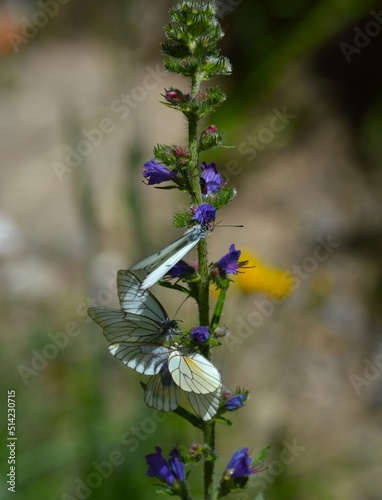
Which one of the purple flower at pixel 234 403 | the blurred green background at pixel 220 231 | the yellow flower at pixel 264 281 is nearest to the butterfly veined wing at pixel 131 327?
the purple flower at pixel 234 403

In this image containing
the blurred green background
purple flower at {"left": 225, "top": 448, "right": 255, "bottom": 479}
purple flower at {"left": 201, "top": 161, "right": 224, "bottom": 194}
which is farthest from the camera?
the blurred green background

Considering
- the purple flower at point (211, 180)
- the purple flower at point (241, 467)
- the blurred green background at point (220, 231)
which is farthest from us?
the blurred green background at point (220, 231)

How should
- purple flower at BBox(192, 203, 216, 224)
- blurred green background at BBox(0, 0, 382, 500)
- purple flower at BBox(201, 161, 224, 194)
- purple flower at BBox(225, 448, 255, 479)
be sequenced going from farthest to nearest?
blurred green background at BBox(0, 0, 382, 500) → purple flower at BBox(225, 448, 255, 479) → purple flower at BBox(201, 161, 224, 194) → purple flower at BBox(192, 203, 216, 224)

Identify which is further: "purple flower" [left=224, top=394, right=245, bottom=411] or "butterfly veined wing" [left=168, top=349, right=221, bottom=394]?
"purple flower" [left=224, top=394, right=245, bottom=411]

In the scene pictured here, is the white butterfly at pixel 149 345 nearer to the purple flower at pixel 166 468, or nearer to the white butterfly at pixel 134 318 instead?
the white butterfly at pixel 134 318

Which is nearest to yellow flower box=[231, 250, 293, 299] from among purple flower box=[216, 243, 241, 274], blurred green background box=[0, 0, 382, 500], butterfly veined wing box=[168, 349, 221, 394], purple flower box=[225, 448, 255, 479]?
blurred green background box=[0, 0, 382, 500]

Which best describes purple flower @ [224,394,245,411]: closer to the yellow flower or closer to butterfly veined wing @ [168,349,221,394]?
butterfly veined wing @ [168,349,221,394]

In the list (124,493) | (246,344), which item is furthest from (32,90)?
(124,493)

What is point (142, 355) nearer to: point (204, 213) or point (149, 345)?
point (149, 345)
